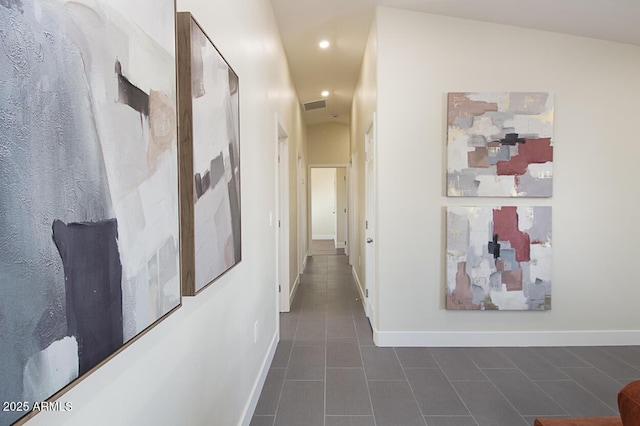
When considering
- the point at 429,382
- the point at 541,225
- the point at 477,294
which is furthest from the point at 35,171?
→ the point at 541,225

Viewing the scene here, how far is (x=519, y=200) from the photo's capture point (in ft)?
9.68

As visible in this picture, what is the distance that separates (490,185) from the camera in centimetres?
291

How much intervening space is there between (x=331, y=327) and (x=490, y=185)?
1.99 metres

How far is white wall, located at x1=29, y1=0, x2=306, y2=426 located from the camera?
0.78 metres

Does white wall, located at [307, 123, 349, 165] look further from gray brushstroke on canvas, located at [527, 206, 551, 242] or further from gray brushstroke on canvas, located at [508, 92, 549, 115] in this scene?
gray brushstroke on canvas, located at [527, 206, 551, 242]

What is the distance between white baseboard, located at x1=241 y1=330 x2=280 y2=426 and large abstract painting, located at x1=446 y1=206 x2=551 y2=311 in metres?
1.52

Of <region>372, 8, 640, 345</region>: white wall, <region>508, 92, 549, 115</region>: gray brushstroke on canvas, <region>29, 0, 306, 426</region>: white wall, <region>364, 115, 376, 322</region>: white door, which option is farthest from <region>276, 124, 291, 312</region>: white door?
<region>508, 92, 549, 115</region>: gray brushstroke on canvas

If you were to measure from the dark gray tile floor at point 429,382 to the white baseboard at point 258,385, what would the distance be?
47mm

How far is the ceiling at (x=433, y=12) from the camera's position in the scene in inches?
101

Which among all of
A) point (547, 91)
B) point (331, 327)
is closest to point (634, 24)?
point (547, 91)

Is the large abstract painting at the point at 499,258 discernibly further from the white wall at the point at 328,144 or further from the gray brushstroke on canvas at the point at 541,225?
the white wall at the point at 328,144

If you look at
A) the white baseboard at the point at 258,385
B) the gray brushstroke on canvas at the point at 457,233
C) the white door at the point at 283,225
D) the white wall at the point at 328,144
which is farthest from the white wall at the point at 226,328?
the white wall at the point at 328,144

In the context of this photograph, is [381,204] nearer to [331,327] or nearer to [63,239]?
[331,327]

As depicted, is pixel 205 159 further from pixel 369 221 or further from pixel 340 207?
pixel 340 207
